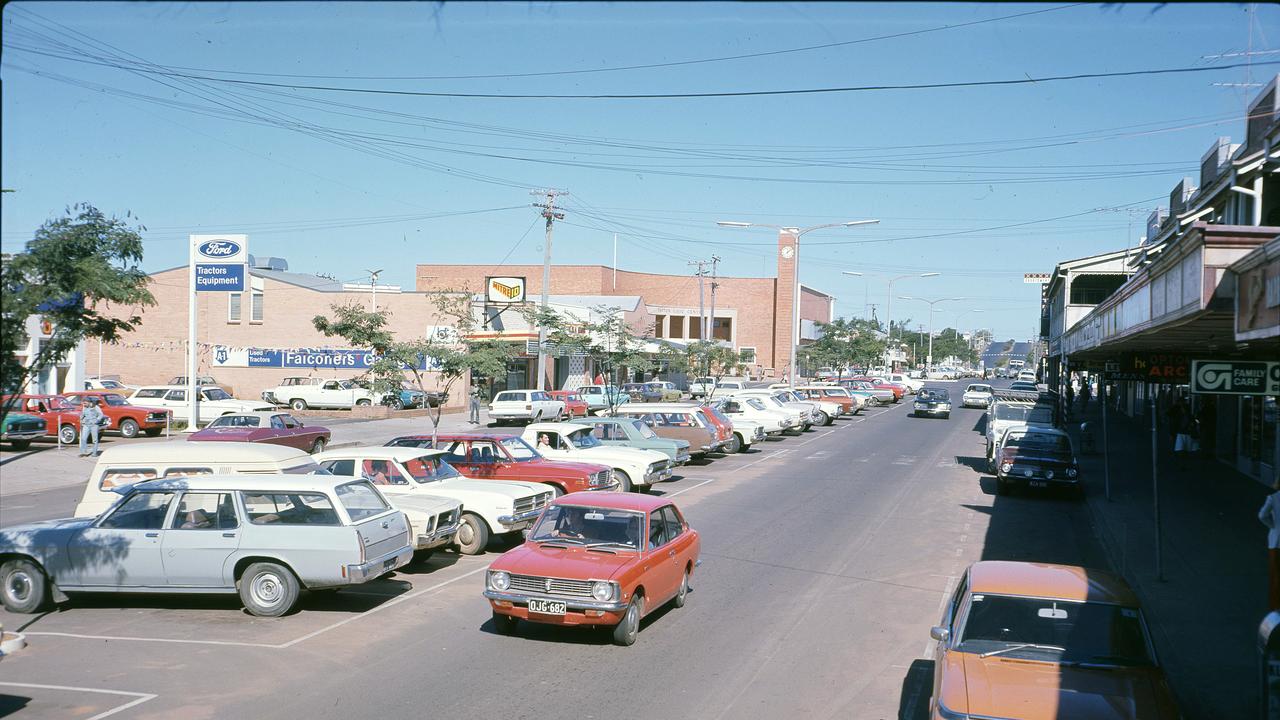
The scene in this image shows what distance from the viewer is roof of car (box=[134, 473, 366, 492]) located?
11.1m

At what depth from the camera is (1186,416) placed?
32.2 meters

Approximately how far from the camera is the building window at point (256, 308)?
5266cm

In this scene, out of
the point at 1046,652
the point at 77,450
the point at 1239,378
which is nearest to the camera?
the point at 1046,652

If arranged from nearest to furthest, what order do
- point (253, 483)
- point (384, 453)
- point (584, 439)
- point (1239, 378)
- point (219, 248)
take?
1. point (1239, 378)
2. point (253, 483)
3. point (384, 453)
4. point (584, 439)
5. point (219, 248)

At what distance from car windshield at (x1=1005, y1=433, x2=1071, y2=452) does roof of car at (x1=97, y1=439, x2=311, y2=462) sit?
15.8 metres

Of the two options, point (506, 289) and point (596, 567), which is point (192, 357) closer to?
point (506, 289)

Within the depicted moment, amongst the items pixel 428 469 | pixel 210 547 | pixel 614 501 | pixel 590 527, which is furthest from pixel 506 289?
pixel 590 527

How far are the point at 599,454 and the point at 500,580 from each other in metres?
11.2

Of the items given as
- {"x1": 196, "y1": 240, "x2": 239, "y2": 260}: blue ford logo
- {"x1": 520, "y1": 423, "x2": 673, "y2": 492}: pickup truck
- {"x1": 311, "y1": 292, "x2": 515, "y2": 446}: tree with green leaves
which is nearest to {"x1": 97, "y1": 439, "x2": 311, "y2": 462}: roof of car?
{"x1": 520, "y1": 423, "x2": 673, "y2": 492}: pickup truck

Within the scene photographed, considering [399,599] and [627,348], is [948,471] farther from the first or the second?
[399,599]

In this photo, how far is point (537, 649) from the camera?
9.80 metres

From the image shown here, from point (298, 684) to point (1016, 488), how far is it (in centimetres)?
1778

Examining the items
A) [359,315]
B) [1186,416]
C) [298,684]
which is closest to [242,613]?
[298,684]

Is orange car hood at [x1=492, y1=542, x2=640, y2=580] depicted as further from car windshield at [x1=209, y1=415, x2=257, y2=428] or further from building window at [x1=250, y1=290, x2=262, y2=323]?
building window at [x1=250, y1=290, x2=262, y2=323]
